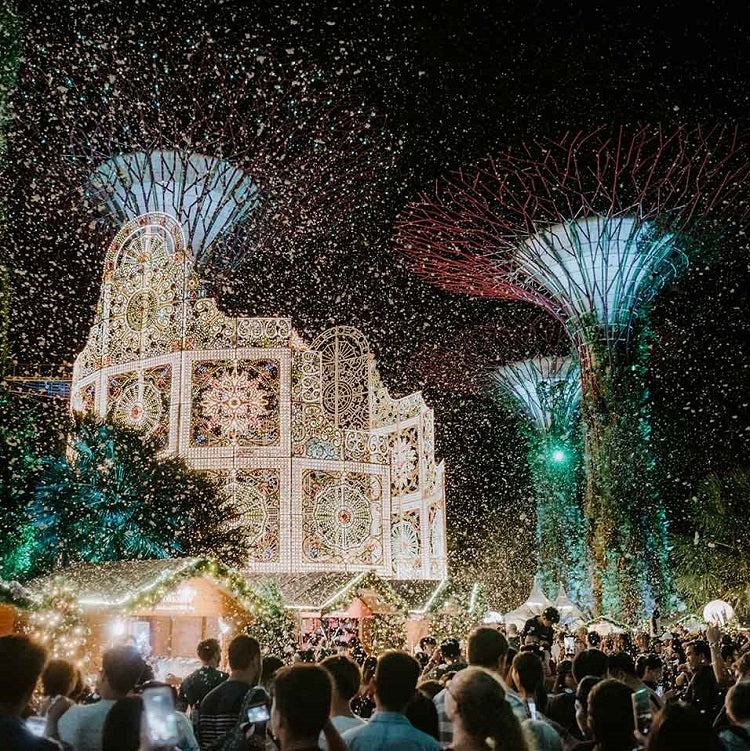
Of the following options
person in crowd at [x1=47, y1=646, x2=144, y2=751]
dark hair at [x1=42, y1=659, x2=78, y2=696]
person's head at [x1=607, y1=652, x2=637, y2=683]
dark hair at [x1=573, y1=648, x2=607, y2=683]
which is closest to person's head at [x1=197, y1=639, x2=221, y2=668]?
dark hair at [x1=42, y1=659, x2=78, y2=696]

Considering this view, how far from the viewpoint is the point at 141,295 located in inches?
1257

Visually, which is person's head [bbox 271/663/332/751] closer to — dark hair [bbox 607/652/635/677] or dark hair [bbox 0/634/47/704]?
dark hair [bbox 0/634/47/704]

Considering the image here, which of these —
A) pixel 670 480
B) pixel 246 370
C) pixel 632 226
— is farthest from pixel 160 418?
pixel 670 480

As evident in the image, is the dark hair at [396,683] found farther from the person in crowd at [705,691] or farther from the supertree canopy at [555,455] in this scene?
the supertree canopy at [555,455]

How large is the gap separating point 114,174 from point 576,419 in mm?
26125

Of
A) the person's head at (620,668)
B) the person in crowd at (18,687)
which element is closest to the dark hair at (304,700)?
the person in crowd at (18,687)

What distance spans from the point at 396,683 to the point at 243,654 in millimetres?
→ 1507

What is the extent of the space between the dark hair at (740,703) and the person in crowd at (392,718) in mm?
1758

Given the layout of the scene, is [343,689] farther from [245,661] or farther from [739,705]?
[739,705]

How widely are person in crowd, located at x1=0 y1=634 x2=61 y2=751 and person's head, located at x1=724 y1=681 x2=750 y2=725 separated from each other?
3540 mm

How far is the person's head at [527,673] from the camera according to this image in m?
6.57

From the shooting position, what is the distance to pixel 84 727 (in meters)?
5.04

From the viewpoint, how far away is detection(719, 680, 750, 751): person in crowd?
4973mm

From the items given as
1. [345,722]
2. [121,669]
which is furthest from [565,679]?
[121,669]
